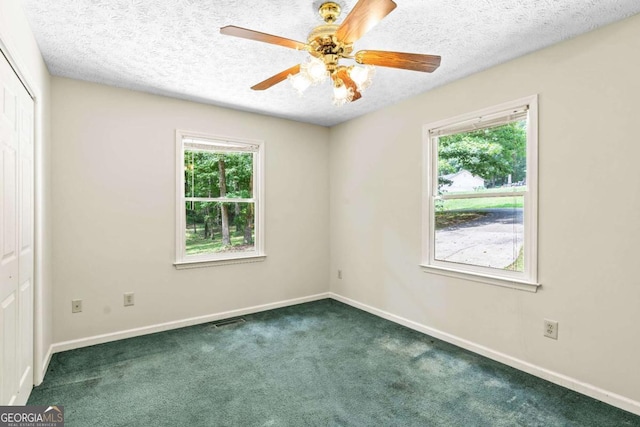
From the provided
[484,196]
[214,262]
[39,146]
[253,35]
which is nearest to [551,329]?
[484,196]

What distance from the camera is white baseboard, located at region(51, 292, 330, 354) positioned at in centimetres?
296

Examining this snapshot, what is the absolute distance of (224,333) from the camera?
334cm

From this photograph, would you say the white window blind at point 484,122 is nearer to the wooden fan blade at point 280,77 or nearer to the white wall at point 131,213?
the wooden fan blade at point 280,77

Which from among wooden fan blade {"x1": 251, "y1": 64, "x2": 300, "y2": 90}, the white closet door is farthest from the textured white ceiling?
the white closet door

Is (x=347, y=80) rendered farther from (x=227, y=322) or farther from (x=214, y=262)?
(x=227, y=322)

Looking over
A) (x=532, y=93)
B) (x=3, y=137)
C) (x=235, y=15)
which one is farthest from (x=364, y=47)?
(x=3, y=137)

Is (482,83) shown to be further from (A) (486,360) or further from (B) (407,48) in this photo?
(A) (486,360)

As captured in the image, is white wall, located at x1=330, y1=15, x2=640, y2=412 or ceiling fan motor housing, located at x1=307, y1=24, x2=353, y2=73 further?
white wall, located at x1=330, y1=15, x2=640, y2=412

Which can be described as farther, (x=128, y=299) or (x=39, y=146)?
(x=128, y=299)

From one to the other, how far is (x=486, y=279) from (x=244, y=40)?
267 centimetres

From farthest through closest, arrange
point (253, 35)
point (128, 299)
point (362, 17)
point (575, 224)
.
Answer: point (128, 299), point (575, 224), point (253, 35), point (362, 17)

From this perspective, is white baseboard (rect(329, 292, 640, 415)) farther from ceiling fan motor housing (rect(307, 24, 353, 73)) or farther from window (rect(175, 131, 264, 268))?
ceiling fan motor housing (rect(307, 24, 353, 73))

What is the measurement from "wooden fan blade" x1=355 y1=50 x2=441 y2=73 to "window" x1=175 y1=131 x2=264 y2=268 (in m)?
2.37

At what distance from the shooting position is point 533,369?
2.50 metres
